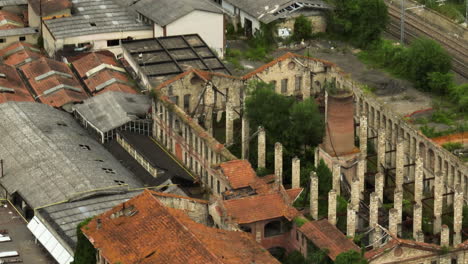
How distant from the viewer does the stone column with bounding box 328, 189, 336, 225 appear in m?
127

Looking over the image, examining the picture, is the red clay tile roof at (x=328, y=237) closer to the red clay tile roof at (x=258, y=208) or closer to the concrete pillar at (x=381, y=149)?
the red clay tile roof at (x=258, y=208)

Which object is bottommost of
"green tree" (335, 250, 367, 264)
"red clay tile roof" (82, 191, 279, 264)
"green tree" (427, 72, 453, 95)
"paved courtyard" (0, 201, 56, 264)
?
"paved courtyard" (0, 201, 56, 264)

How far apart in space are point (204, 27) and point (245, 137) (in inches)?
1094

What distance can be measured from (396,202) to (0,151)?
38312mm

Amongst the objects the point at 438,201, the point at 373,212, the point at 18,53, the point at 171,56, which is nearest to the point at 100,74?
the point at 171,56

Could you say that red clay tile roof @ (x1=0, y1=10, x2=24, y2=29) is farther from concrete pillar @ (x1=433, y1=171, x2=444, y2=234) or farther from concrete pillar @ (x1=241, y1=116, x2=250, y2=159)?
concrete pillar @ (x1=433, y1=171, x2=444, y2=234)

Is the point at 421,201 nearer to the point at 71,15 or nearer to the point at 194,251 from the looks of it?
the point at 194,251

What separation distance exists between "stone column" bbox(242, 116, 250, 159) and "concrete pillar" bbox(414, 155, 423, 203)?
693 inches

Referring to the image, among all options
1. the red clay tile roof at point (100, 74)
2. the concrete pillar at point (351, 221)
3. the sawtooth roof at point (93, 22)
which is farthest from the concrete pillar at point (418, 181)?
the sawtooth roof at point (93, 22)

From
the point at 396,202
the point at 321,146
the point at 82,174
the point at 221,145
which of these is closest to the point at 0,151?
the point at 82,174

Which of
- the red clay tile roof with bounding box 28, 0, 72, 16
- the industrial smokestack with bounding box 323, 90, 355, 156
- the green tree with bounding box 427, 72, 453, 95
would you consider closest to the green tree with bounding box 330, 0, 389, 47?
the green tree with bounding box 427, 72, 453, 95

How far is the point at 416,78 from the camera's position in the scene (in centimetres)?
16362

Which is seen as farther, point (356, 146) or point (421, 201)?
point (356, 146)

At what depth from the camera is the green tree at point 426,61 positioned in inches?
6378
